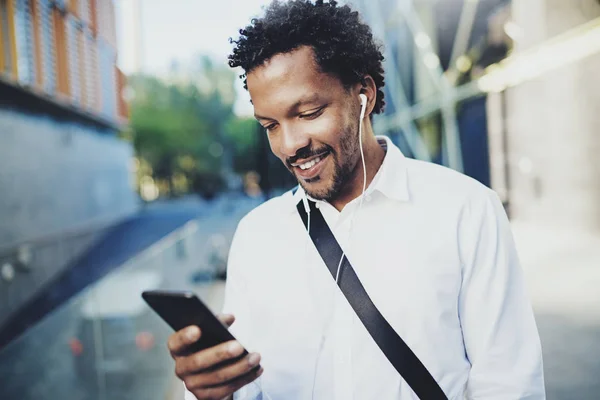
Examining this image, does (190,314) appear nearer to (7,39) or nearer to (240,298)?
(240,298)

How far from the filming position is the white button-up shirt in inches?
53.3

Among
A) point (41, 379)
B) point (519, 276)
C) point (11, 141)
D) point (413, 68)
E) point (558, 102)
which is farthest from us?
point (11, 141)

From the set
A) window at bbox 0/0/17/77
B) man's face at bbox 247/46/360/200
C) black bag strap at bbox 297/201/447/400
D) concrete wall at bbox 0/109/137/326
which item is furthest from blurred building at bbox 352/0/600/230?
concrete wall at bbox 0/109/137/326

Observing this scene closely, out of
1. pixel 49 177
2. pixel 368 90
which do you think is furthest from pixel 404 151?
pixel 49 177

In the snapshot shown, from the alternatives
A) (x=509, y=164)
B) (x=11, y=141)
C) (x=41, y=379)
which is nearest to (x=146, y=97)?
(x=11, y=141)

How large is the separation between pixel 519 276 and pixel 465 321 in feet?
0.59

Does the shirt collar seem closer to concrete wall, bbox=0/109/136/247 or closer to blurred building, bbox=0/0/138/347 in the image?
blurred building, bbox=0/0/138/347

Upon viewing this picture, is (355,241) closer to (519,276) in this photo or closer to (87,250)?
(519,276)

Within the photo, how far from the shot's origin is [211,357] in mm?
1147

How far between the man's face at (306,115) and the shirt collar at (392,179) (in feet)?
0.37

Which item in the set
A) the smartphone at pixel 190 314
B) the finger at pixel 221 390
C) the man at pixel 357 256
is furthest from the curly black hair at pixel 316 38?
the finger at pixel 221 390

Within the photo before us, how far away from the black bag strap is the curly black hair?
462 millimetres

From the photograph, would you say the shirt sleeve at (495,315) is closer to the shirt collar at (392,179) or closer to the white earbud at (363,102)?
the shirt collar at (392,179)

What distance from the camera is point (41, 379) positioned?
13.0 feet
